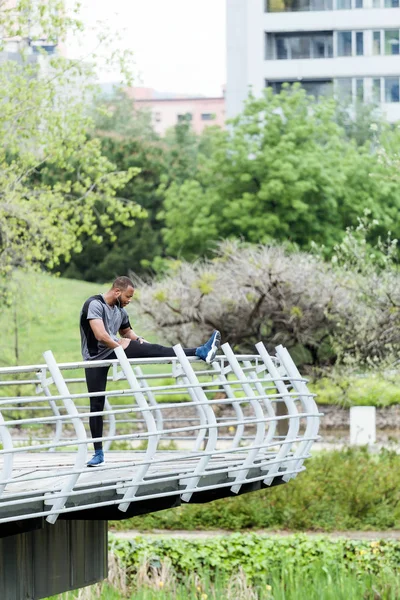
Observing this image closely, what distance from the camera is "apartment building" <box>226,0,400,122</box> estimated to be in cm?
7625

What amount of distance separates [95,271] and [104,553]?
2157 inches

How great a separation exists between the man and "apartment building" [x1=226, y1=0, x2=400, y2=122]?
66516 mm

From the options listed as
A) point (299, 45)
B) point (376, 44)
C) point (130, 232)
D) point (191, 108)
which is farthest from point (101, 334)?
point (191, 108)

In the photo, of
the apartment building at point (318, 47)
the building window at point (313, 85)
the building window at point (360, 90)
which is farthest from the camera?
the building window at point (313, 85)

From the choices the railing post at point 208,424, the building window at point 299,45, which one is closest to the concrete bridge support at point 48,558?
the railing post at point 208,424

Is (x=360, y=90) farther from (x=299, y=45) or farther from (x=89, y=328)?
(x=89, y=328)

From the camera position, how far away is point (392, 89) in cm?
7688

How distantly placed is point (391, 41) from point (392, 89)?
297 centimetres

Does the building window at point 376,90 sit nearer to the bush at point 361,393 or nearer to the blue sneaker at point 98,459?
the bush at point 361,393

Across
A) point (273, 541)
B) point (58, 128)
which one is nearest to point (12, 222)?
point (58, 128)

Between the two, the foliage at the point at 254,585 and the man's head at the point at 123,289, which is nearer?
the man's head at the point at 123,289

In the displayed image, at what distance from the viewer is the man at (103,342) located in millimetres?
10305

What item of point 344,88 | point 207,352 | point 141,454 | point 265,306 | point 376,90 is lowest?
point 265,306

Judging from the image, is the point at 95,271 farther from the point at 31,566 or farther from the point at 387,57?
the point at 31,566
